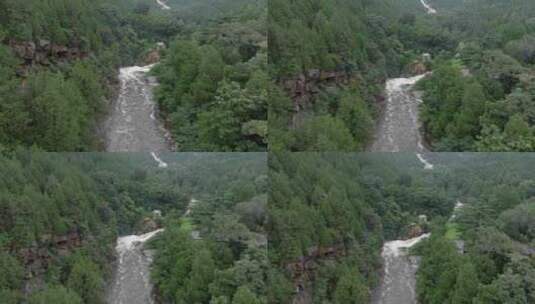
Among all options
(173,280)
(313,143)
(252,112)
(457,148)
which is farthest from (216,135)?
(457,148)

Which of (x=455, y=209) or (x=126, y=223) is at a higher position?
(x=455, y=209)

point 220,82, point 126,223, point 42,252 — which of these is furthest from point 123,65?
point 42,252

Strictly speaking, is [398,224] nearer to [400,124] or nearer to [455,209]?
[455,209]

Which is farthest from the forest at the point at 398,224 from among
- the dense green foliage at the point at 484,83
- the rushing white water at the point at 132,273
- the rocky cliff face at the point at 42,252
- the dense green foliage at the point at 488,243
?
the rocky cliff face at the point at 42,252

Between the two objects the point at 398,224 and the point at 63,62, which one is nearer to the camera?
the point at 63,62

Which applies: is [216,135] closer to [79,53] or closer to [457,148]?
[79,53]

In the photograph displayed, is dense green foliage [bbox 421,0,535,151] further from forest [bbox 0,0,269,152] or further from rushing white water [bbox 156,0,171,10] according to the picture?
rushing white water [bbox 156,0,171,10]

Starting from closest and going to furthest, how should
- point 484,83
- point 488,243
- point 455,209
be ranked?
point 484,83 < point 488,243 < point 455,209

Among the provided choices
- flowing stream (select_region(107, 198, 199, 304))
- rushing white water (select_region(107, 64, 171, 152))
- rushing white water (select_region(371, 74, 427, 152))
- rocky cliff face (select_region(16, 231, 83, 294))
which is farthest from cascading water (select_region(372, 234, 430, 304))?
rocky cliff face (select_region(16, 231, 83, 294))
